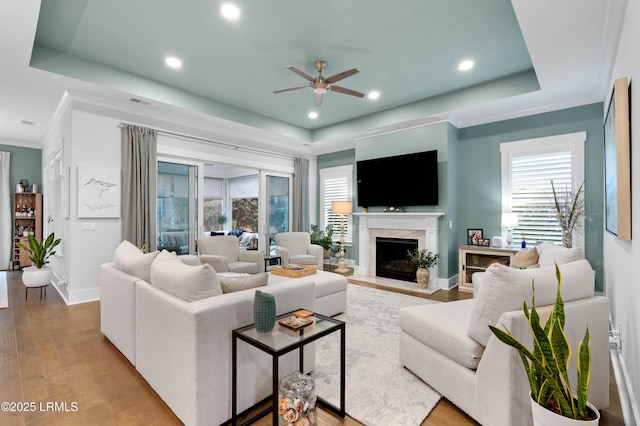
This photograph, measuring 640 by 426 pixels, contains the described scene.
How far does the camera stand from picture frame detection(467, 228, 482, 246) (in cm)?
508

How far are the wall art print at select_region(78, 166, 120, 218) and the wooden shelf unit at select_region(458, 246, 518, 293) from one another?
5.30 meters

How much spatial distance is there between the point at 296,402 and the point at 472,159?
195 inches

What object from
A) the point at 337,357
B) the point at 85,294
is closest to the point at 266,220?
the point at 85,294

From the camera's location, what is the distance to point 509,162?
4.88 meters

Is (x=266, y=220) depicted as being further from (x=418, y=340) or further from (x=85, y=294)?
(x=418, y=340)

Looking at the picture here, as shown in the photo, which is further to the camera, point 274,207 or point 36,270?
point 274,207

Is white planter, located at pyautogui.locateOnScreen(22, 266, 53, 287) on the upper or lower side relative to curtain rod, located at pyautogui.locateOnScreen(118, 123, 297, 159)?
lower

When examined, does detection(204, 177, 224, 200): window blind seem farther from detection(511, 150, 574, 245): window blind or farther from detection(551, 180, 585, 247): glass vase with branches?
detection(551, 180, 585, 247): glass vase with branches

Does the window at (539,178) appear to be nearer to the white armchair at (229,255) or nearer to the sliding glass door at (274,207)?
the white armchair at (229,255)

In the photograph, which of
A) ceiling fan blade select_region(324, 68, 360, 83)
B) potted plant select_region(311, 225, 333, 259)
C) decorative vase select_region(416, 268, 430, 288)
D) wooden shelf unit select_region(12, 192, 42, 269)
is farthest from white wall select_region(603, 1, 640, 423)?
wooden shelf unit select_region(12, 192, 42, 269)

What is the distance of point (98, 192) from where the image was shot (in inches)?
167

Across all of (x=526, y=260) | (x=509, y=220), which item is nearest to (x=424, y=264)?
(x=509, y=220)

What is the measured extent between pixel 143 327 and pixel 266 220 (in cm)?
477

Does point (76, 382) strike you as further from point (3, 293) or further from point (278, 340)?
point (3, 293)
